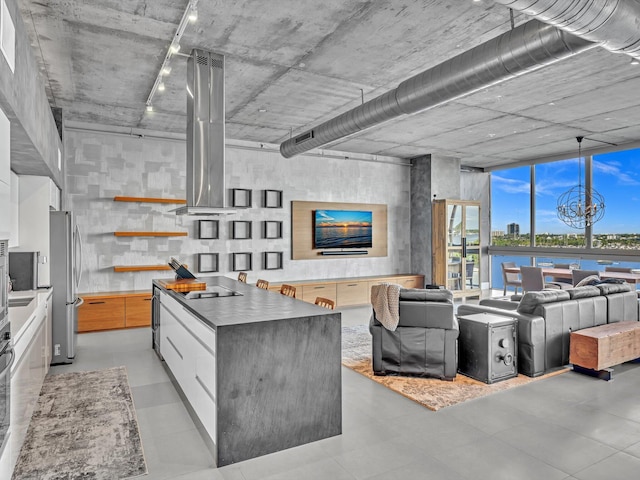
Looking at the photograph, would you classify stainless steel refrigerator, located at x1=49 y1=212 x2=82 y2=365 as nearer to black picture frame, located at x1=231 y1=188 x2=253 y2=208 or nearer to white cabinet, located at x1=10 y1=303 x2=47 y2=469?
white cabinet, located at x1=10 y1=303 x2=47 y2=469

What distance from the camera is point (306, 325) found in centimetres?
317

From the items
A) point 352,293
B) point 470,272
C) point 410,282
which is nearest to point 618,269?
point 470,272

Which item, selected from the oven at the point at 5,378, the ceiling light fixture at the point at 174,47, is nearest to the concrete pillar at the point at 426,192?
the ceiling light fixture at the point at 174,47

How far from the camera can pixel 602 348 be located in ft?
14.4

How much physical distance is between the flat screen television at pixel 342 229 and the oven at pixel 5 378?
6689mm

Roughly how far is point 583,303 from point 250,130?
5.58 metres

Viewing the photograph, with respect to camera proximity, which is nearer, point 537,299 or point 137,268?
point 537,299

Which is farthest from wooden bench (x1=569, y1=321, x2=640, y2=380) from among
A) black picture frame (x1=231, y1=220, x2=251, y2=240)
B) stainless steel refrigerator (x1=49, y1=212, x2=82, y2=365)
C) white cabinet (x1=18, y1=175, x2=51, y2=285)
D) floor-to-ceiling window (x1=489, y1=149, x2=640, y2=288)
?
white cabinet (x1=18, y1=175, x2=51, y2=285)

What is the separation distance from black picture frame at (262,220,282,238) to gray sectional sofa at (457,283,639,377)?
435 cm

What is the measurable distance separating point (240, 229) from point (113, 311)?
257cm

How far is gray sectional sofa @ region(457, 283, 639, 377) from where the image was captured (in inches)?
178

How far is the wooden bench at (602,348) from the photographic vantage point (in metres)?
4.37

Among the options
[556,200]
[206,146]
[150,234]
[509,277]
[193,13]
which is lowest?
[509,277]

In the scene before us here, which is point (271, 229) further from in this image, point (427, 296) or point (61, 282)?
point (427, 296)
